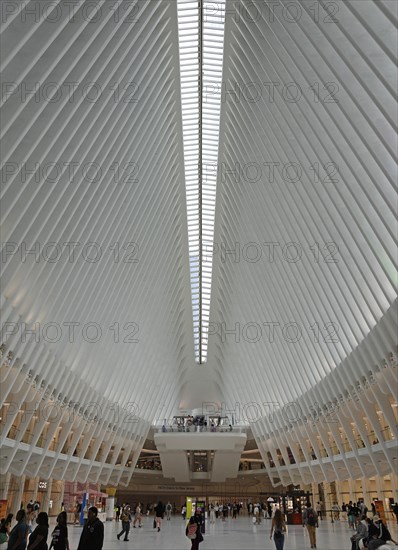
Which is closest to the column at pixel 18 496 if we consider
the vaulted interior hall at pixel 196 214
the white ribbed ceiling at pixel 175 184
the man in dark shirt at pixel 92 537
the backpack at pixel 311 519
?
the vaulted interior hall at pixel 196 214

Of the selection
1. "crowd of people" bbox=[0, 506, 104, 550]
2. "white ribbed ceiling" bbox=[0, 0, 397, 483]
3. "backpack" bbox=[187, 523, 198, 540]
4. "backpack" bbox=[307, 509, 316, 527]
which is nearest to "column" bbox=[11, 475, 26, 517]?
"white ribbed ceiling" bbox=[0, 0, 397, 483]

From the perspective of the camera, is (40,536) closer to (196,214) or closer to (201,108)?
(201,108)

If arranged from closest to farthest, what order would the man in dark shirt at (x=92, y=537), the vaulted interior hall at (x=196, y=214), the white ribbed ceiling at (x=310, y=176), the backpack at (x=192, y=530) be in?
the man in dark shirt at (x=92, y=537) < the backpack at (x=192, y=530) < the white ribbed ceiling at (x=310, y=176) < the vaulted interior hall at (x=196, y=214)

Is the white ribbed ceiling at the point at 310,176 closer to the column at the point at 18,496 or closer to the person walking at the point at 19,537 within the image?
the person walking at the point at 19,537

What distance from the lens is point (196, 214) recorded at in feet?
111

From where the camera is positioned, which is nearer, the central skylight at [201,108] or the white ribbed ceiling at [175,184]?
the white ribbed ceiling at [175,184]

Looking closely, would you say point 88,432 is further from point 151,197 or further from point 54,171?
point 54,171

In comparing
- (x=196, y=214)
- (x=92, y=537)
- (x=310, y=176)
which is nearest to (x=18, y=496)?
(x=196, y=214)

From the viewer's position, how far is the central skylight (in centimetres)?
2006

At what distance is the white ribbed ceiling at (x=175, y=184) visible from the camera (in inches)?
577

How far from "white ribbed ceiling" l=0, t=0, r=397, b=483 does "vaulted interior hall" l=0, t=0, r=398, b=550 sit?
0.08 metres

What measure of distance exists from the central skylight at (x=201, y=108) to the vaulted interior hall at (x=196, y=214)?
106mm

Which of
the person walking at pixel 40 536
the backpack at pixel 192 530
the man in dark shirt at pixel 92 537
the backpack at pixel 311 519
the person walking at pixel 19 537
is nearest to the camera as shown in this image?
the man in dark shirt at pixel 92 537

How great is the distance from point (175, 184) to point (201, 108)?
609 centimetres
